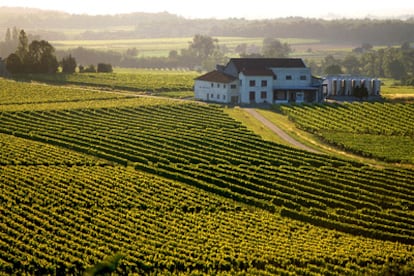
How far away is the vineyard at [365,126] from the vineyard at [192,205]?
522cm

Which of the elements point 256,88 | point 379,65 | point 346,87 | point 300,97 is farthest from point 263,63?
point 379,65

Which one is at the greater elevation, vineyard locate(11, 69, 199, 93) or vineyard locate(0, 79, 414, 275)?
vineyard locate(11, 69, 199, 93)

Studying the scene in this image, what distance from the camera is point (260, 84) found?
274 ft

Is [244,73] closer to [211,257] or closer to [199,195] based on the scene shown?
[199,195]

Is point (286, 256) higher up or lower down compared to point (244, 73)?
lower down

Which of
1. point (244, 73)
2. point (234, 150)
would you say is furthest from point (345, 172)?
point (244, 73)

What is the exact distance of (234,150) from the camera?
5331 cm

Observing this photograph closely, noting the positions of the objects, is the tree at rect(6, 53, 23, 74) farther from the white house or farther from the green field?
the white house

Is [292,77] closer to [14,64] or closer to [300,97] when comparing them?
[300,97]

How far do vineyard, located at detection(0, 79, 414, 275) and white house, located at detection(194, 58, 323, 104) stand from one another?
907 inches

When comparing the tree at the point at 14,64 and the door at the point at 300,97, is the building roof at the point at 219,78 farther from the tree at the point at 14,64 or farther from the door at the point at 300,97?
the tree at the point at 14,64

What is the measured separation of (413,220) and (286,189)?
26.8ft

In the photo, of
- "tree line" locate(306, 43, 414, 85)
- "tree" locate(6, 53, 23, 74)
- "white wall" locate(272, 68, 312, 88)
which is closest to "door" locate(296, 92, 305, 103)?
"white wall" locate(272, 68, 312, 88)

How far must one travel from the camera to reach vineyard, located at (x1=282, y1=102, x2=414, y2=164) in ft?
181
